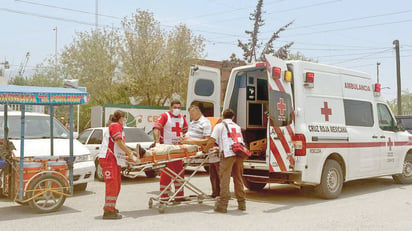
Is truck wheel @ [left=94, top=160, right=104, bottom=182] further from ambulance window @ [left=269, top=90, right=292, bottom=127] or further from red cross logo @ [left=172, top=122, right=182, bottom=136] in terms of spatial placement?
ambulance window @ [left=269, top=90, right=292, bottom=127]

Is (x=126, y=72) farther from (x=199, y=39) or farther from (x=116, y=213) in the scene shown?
(x=116, y=213)

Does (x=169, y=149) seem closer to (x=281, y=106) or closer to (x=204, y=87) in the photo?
(x=281, y=106)

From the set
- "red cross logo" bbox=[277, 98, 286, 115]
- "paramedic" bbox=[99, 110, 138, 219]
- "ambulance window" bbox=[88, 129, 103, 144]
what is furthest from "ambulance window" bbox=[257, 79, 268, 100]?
"ambulance window" bbox=[88, 129, 103, 144]

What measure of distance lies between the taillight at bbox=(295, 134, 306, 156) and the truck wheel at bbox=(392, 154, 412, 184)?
4.48 metres

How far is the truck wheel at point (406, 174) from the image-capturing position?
37.0 feet

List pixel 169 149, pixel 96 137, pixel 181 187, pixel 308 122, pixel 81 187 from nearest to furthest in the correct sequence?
pixel 169 149, pixel 181 187, pixel 308 122, pixel 81 187, pixel 96 137

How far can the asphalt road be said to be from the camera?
21.2 ft

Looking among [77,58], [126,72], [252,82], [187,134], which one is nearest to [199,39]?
[126,72]

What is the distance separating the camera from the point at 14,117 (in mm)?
9578

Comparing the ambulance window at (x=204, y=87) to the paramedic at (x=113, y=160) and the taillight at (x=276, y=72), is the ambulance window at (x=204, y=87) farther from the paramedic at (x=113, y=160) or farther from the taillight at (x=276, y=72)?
the paramedic at (x=113, y=160)

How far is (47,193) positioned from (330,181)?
17.5 feet

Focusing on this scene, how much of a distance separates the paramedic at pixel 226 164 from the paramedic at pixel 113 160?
151cm

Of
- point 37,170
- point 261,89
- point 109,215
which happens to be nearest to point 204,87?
point 261,89

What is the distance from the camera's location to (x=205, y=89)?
9555mm
